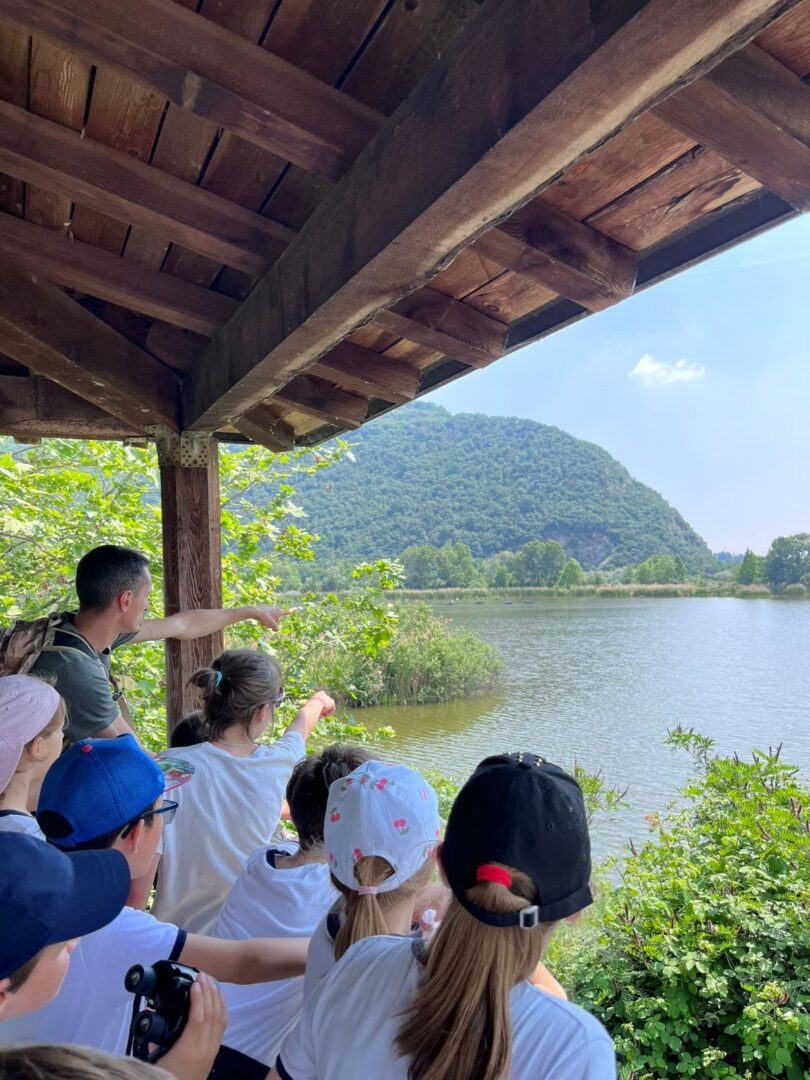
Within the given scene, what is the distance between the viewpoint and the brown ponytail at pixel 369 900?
1078mm

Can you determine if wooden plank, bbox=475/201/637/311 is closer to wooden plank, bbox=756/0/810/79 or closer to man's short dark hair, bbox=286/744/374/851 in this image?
wooden plank, bbox=756/0/810/79

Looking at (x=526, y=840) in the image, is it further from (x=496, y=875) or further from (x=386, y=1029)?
(x=386, y=1029)

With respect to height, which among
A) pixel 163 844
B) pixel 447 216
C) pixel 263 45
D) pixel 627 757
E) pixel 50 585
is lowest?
pixel 627 757

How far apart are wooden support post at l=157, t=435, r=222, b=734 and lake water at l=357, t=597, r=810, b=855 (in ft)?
13.2

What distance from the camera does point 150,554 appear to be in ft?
16.6

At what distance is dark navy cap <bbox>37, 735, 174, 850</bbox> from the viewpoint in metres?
1.21

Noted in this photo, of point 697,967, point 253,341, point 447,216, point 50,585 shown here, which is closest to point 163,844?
point 253,341

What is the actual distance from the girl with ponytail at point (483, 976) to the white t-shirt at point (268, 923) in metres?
0.32

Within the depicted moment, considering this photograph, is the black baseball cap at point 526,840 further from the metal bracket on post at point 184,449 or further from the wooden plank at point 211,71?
the metal bracket on post at point 184,449

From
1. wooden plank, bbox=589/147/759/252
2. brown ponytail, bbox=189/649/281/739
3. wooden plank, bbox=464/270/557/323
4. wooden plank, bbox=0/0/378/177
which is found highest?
wooden plank, bbox=0/0/378/177

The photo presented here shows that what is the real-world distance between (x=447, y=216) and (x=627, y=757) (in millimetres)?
9584

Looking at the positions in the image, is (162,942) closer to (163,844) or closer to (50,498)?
(163,844)

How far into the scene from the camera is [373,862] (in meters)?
1.12

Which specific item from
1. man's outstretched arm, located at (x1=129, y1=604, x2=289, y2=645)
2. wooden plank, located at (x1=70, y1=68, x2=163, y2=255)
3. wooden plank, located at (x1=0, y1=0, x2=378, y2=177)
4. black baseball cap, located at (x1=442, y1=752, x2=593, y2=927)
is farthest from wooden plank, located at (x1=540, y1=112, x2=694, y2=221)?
man's outstretched arm, located at (x1=129, y1=604, x2=289, y2=645)
